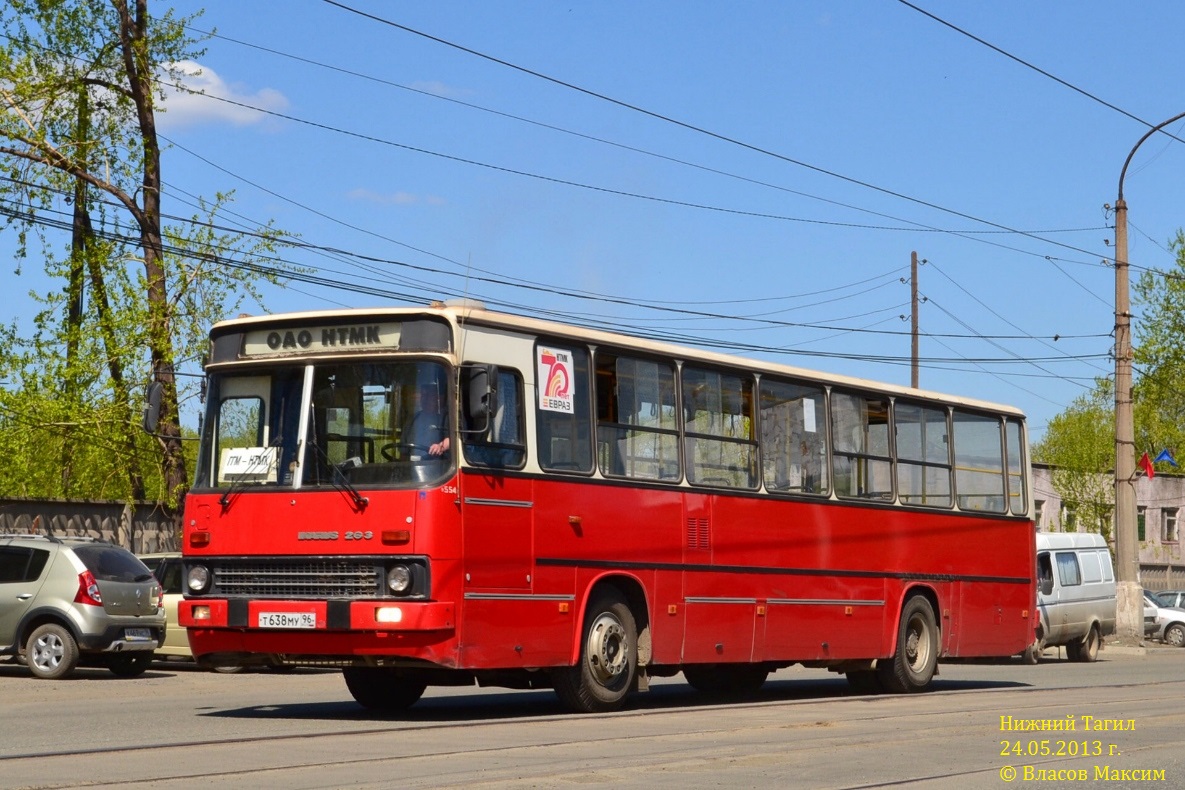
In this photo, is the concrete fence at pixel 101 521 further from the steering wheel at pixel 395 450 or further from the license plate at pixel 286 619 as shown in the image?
the steering wheel at pixel 395 450

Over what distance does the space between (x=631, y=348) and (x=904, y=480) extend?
204 inches

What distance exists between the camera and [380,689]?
1510cm

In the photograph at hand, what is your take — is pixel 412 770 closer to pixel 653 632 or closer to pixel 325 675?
pixel 653 632

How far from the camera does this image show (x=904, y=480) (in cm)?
1905

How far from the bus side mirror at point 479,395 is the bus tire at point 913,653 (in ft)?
24.7

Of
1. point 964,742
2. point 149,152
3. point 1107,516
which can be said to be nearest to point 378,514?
point 964,742

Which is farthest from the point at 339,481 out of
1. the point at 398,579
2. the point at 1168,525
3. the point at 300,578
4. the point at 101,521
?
the point at 1168,525

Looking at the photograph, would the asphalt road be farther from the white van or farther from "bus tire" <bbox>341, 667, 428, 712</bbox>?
the white van

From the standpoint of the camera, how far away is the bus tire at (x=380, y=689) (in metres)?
15.0

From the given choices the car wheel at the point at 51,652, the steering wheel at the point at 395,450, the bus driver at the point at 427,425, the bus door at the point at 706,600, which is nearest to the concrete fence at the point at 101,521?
the car wheel at the point at 51,652

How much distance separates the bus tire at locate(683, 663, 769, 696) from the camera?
18281 millimetres

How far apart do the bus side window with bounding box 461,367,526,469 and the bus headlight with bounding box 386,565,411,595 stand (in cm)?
100

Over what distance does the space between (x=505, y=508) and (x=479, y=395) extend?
3.32 ft

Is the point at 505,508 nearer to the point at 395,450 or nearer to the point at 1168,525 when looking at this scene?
the point at 395,450
